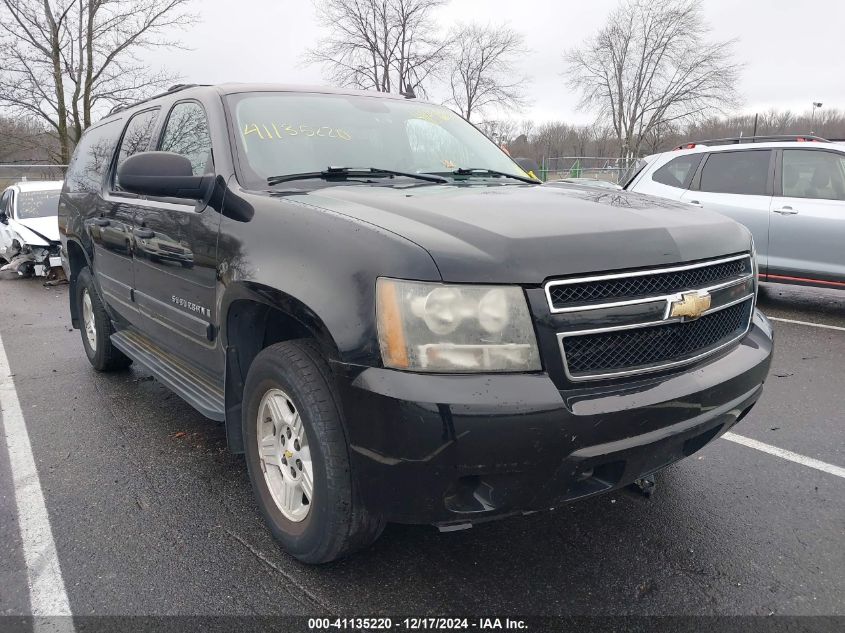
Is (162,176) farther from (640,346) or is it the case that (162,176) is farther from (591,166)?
(591,166)

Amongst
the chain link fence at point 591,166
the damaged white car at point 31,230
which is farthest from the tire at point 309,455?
the chain link fence at point 591,166

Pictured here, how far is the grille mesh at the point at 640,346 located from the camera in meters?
1.95

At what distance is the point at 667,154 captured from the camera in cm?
817

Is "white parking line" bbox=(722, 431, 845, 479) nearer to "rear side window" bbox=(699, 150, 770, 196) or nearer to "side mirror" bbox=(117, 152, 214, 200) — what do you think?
"side mirror" bbox=(117, 152, 214, 200)

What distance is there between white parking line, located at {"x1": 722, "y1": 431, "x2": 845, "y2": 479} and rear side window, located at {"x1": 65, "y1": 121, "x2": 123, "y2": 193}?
4.45 m

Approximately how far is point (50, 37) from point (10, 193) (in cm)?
1557

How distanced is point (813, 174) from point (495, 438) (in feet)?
21.9

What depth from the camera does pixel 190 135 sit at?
3.29 meters

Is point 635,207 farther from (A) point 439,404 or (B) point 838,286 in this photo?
(B) point 838,286

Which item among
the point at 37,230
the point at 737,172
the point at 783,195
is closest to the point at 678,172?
the point at 737,172

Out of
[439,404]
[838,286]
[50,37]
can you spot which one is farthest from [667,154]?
[50,37]

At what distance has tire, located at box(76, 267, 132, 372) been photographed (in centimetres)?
466

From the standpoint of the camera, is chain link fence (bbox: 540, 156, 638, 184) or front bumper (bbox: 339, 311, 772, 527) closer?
front bumper (bbox: 339, 311, 772, 527)

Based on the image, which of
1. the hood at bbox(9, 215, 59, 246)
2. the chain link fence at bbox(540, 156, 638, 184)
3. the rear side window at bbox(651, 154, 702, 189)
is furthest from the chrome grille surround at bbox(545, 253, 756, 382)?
the chain link fence at bbox(540, 156, 638, 184)
